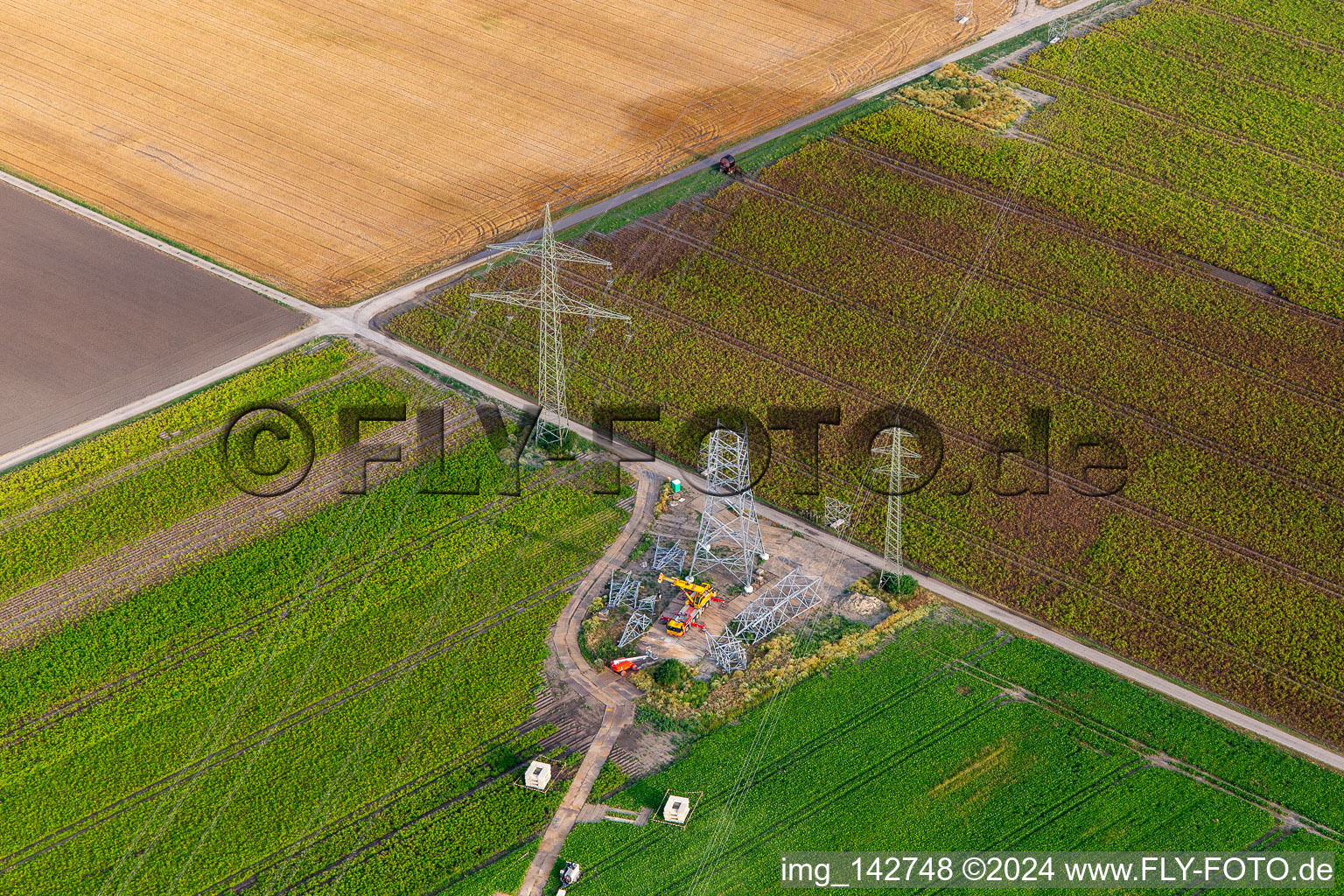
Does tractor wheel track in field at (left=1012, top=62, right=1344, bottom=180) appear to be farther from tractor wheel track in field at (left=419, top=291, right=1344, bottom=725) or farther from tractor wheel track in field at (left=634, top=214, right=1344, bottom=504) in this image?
→ tractor wheel track in field at (left=419, top=291, right=1344, bottom=725)

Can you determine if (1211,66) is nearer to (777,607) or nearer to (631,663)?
(777,607)

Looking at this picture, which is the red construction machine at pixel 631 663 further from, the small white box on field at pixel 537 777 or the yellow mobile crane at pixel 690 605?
the small white box on field at pixel 537 777

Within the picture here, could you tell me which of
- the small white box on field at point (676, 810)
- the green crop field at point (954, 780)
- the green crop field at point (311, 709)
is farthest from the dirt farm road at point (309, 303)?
the small white box on field at point (676, 810)

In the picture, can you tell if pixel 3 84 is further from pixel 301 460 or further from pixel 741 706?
pixel 741 706

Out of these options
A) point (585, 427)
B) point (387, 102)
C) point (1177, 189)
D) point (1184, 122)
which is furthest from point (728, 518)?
point (1184, 122)

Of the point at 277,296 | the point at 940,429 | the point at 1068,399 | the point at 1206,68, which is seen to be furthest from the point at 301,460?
the point at 1206,68

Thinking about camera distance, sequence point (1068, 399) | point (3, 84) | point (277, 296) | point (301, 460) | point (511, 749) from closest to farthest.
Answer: point (511, 749) → point (301, 460) → point (1068, 399) → point (277, 296) → point (3, 84)
